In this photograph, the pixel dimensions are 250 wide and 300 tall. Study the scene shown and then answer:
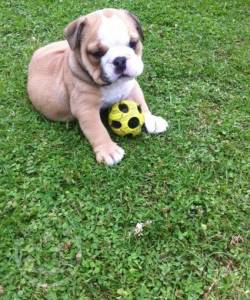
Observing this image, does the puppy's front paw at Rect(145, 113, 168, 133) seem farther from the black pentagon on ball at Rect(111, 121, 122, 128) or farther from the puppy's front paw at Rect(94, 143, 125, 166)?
the puppy's front paw at Rect(94, 143, 125, 166)

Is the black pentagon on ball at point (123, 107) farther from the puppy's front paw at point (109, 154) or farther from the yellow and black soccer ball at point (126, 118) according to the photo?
the puppy's front paw at point (109, 154)

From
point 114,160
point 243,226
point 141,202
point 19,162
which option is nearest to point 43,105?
point 19,162

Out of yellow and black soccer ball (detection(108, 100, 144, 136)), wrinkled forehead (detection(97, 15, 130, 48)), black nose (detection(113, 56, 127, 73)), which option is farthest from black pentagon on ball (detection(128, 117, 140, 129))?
wrinkled forehead (detection(97, 15, 130, 48))

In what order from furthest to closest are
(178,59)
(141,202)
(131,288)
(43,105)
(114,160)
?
(178,59) < (43,105) < (114,160) < (141,202) < (131,288)

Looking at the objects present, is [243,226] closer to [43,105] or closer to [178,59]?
[43,105]

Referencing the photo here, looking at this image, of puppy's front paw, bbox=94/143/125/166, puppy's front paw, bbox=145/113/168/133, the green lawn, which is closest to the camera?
the green lawn

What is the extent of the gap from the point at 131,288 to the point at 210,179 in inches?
40.5

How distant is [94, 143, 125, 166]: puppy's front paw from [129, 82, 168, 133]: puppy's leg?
1.16ft

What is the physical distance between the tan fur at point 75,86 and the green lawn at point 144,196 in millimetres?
122

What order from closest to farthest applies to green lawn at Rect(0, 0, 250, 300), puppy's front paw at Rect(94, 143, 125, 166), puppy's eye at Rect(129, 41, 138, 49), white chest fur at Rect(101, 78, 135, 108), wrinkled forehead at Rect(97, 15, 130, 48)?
green lawn at Rect(0, 0, 250, 300), wrinkled forehead at Rect(97, 15, 130, 48), puppy's eye at Rect(129, 41, 138, 49), puppy's front paw at Rect(94, 143, 125, 166), white chest fur at Rect(101, 78, 135, 108)

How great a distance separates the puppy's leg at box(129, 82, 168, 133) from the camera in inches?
147

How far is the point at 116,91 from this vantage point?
3637 millimetres

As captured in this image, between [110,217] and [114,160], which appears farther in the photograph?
[114,160]

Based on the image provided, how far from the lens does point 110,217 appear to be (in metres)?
3.14
